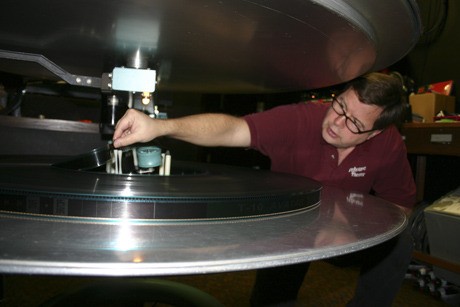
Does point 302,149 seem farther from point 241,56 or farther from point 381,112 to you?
point 241,56

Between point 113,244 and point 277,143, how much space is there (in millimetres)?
1016

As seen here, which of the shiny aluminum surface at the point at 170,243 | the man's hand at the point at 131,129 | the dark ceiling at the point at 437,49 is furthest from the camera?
the dark ceiling at the point at 437,49

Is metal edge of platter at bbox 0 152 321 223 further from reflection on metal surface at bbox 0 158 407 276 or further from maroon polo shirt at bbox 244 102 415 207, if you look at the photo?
maroon polo shirt at bbox 244 102 415 207

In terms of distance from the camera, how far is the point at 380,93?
4.24 ft

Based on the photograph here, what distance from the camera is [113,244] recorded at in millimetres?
341

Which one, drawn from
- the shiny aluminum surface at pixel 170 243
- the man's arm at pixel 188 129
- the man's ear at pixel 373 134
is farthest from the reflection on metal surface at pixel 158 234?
the man's ear at pixel 373 134

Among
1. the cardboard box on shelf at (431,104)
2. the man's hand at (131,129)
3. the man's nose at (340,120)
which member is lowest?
the man's hand at (131,129)

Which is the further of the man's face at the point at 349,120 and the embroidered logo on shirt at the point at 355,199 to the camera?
the man's face at the point at 349,120

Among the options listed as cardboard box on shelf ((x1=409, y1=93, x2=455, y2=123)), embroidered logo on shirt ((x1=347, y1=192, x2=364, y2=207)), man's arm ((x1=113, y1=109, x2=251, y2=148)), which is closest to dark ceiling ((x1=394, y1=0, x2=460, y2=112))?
cardboard box on shelf ((x1=409, y1=93, x2=455, y2=123))

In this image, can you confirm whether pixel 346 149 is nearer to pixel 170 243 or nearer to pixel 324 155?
pixel 324 155

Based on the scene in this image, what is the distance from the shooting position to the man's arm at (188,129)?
68 centimetres

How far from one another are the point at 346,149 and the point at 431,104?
1.16 meters

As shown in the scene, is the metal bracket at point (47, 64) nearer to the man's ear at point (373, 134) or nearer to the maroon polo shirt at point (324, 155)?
the maroon polo shirt at point (324, 155)

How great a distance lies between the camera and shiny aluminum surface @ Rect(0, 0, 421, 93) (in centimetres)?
44
